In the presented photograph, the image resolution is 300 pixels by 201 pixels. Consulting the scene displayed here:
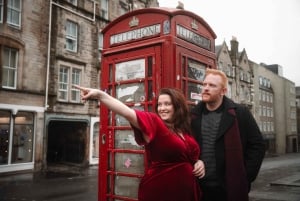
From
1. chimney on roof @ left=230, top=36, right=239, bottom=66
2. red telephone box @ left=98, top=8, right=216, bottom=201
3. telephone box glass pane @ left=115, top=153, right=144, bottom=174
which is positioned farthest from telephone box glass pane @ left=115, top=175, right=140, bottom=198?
chimney on roof @ left=230, top=36, right=239, bottom=66

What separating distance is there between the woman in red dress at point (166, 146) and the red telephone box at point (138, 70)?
62.8 inches

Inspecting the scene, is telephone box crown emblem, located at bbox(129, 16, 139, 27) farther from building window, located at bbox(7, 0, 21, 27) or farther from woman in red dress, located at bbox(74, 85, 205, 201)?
building window, located at bbox(7, 0, 21, 27)

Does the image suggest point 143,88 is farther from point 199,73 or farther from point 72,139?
→ point 72,139

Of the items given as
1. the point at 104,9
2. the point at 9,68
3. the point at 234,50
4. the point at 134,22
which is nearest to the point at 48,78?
the point at 9,68

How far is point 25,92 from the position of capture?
16984mm

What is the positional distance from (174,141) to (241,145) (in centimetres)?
88

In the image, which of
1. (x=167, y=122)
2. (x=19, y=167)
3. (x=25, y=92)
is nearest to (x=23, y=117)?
(x=25, y=92)

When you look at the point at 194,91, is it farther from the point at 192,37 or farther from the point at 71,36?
the point at 71,36

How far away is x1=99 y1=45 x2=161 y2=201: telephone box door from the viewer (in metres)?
5.04

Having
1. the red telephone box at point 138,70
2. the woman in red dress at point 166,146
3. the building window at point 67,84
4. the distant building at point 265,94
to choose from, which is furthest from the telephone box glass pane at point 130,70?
the distant building at point 265,94

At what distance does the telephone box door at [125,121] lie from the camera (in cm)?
504

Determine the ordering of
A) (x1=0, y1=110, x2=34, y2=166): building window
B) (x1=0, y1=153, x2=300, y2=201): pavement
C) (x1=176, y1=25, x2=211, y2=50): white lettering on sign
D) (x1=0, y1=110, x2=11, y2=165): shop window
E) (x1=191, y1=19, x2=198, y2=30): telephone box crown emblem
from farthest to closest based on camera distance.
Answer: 1. (x1=0, y1=110, x2=34, y2=166): building window
2. (x1=0, y1=110, x2=11, y2=165): shop window
3. (x1=0, y1=153, x2=300, y2=201): pavement
4. (x1=191, y1=19, x2=198, y2=30): telephone box crown emblem
5. (x1=176, y1=25, x2=211, y2=50): white lettering on sign

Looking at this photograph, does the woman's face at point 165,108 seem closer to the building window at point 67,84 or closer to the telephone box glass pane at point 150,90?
the telephone box glass pane at point 150,90

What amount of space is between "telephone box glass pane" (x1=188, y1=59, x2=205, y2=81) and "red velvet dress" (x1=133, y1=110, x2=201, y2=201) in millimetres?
2252
